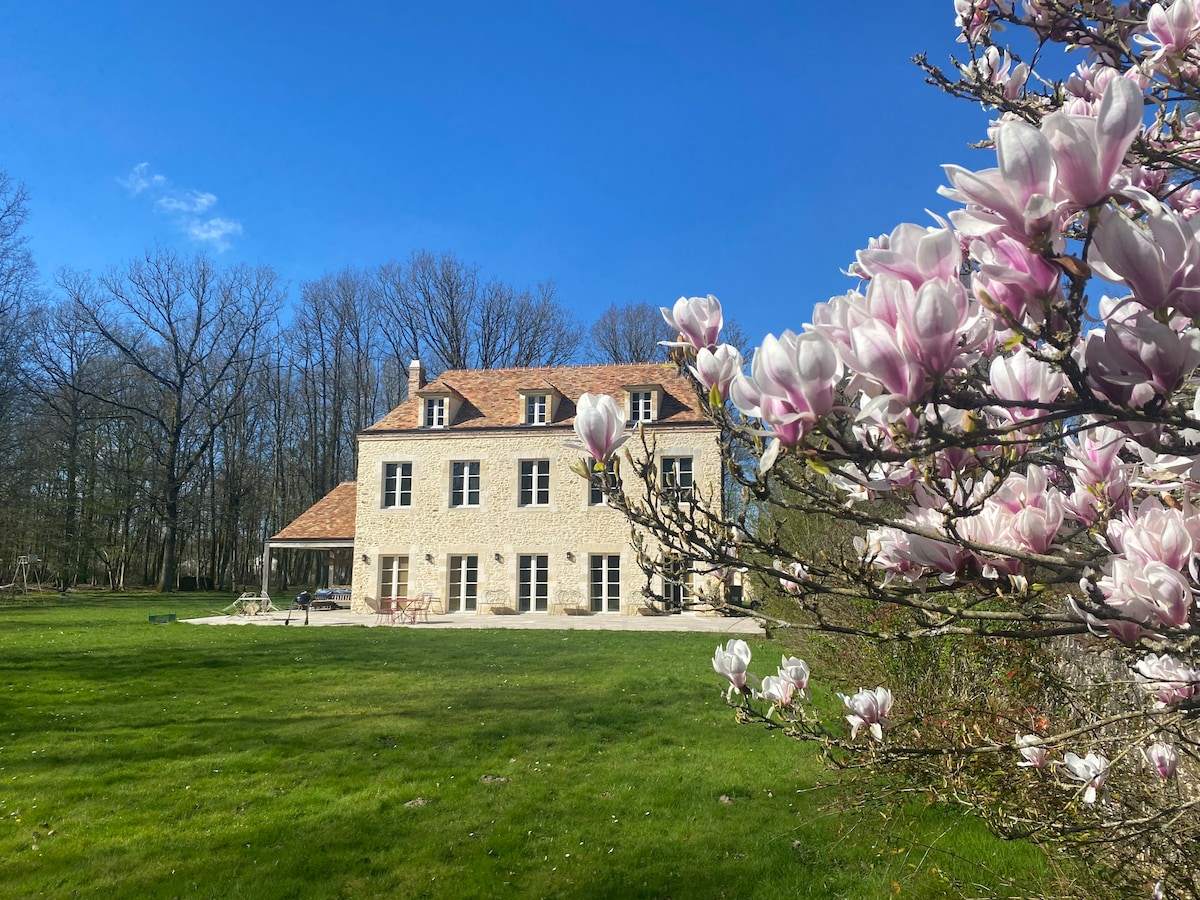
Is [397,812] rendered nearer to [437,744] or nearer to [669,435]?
[437,744]

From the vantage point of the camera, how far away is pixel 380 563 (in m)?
22.5

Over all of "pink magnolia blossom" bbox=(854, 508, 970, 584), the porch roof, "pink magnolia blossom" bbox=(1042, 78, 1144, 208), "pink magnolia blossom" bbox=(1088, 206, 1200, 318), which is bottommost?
"pink magnolia blossom" bbox=(854, 508, 970, 584)

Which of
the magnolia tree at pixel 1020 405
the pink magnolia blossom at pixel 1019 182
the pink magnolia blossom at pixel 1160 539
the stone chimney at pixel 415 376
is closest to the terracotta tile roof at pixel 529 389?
the stone chimney at pixel 415 376

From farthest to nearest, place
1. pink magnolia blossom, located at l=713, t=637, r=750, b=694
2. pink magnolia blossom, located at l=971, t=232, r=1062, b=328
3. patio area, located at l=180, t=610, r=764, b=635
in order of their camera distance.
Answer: patio area, located at l=180, t=610, r=764, b=635
pink magnolia blossom, located at l=713, t=637, r=750, b=694
pink magnolia blossom, located at l=971, t=232, r=1062, b=328

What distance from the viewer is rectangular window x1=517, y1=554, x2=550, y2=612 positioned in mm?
21875

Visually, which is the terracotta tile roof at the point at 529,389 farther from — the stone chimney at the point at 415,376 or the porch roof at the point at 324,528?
the porch roof at the point at 324,528

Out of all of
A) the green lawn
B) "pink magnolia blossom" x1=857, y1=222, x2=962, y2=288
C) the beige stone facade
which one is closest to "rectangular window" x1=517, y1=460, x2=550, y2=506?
the beige stone facade

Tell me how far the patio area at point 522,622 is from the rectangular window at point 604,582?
1.32 feet

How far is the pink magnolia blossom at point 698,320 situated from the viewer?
1593 millimetres

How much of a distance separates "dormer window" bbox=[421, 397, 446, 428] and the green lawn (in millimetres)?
13186

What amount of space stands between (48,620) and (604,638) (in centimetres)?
1306

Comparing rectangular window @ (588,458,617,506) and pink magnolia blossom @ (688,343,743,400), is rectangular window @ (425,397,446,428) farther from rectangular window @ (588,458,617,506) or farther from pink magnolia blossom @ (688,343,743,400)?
pink magnolia blossom @ (688,343,743,400)

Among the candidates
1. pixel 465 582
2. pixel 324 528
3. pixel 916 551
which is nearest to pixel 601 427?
pixel 916 551

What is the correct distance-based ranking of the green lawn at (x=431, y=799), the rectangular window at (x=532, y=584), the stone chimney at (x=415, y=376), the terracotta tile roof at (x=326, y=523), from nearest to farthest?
the green lawn at (x=431, y=799), the rectangular window at (x=532, y=584), the terracotta tile roof at (x=326, y=523), the stone chimney at (x=415, y=376)
